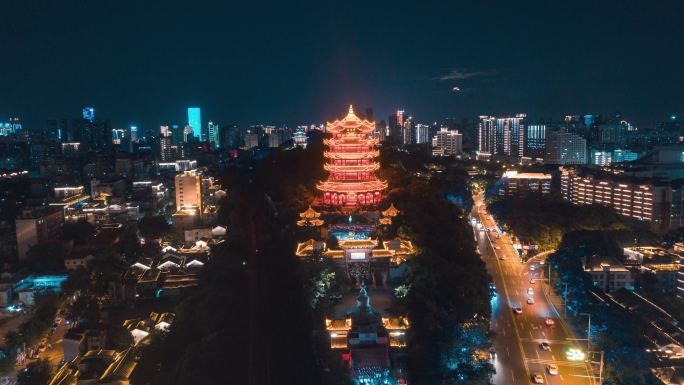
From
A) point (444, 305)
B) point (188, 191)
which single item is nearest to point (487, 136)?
point (188, 191)

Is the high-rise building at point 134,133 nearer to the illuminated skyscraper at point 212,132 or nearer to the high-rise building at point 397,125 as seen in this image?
the illuminated skyscraper at point 212,132

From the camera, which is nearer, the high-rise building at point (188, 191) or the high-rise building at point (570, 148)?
the high-rise building at point (188, 191)

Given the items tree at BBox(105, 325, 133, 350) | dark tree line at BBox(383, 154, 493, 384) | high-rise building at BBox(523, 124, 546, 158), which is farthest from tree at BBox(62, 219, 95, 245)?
high-rise building at BBox(523, 124, 546, 158)

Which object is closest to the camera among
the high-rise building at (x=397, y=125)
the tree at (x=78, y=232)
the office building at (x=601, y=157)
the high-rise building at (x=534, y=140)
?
the tree at (x=78, y=232)

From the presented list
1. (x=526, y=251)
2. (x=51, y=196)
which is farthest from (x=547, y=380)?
(x=51, y=196)

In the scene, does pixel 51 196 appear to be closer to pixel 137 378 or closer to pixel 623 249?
pixel 137 378

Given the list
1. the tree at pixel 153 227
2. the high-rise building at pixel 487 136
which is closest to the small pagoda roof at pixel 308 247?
the tree at pixel 153 227
